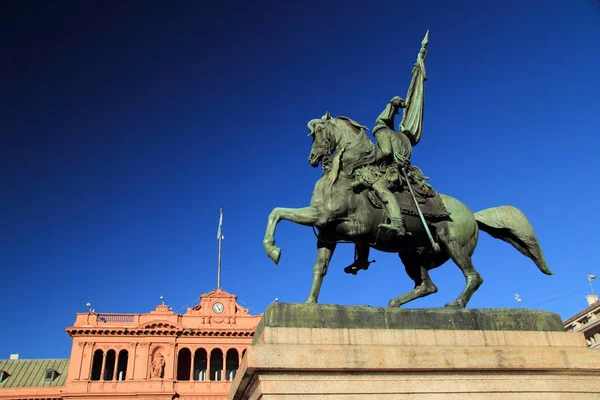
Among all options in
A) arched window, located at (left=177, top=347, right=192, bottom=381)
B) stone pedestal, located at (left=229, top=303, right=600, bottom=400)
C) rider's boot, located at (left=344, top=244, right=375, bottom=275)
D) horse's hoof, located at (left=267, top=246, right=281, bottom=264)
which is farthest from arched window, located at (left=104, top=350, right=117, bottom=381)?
horse's hoof, located at (left=267, top=246, right=281, bottom=264)

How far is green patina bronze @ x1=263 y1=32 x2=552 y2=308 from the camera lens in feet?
21.9

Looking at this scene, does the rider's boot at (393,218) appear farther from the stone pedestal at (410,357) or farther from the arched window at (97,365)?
the arched window at (97,365)

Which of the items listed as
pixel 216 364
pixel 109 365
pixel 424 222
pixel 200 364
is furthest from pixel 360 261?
pixel 109 365

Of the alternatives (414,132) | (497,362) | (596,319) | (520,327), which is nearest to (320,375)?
(497,362)

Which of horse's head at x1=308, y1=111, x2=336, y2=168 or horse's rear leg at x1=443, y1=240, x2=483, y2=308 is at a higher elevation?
horse's head at x1=308, y1=111, x2=336, y2=168

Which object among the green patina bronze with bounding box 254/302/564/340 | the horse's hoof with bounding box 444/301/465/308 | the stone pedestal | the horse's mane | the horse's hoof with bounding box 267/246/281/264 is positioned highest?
the horse's mane

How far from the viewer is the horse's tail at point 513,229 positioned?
7.29m

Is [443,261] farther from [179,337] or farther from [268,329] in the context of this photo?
[179,337]

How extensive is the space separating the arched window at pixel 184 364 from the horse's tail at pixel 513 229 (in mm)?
43711

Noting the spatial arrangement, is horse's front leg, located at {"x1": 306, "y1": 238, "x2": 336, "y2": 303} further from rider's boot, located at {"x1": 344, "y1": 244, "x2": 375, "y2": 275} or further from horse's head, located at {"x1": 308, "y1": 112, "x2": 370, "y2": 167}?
horse's head, located at {"x1": 308, "y1": 112, "x2": 370, "y2": 167}

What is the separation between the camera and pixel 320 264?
673 centimetres

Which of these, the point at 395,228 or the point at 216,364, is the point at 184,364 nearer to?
the point at 216,364

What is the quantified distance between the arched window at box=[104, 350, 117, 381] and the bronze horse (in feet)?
143

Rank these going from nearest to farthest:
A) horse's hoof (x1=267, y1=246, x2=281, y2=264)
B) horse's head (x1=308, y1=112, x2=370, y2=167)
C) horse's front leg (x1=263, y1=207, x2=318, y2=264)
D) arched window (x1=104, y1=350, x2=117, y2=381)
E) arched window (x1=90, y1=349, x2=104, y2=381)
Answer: horse's hoof (x1=267, y1=246, x2=281, y2=264) → horse's front leg (x1=263, y1=207, x2=318, y2=264) → horse's head (x1=308, y1=112, x2=370, y2=167) → arched window (x1=90, y1=349, x2=104, y2=381) → arched window (x1=104, y1=350, x2=117, y2=381)
